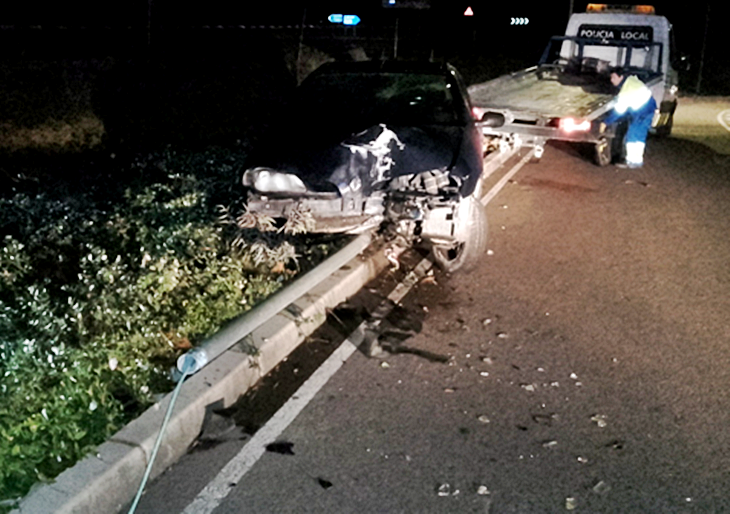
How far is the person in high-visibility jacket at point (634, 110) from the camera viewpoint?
12.7m

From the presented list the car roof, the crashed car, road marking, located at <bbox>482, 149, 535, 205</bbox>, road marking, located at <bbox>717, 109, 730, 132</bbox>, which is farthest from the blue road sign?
the crashed car

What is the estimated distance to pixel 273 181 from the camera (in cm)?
672

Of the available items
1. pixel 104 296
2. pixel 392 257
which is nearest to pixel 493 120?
pixel 392 257

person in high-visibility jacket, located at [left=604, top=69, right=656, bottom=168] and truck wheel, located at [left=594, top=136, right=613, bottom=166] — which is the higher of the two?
person in high-visibility jacket, located at [left=604, top=69, right=656, bottom=168]

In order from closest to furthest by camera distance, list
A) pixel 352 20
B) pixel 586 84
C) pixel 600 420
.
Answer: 1. pixel 600 420
2. pixel 586 84
3. pixel 352 20

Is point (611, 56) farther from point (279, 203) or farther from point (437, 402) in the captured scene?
point (437, 402)

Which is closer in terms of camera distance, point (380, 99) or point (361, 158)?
point (361, 158)

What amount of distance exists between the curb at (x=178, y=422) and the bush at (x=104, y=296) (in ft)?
0.45

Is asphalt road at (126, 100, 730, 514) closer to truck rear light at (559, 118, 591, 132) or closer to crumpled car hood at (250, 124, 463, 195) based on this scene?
crumpled car hood at (250, 124, 463, 195)

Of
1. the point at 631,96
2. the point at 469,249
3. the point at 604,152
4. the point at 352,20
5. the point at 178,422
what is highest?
the point at 352,20

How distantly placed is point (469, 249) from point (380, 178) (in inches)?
47.6

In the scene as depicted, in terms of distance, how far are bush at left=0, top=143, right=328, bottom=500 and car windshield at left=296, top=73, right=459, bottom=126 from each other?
1.40 m

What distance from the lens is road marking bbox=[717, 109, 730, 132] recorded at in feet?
63.2

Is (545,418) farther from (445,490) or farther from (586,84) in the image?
(586,84)
